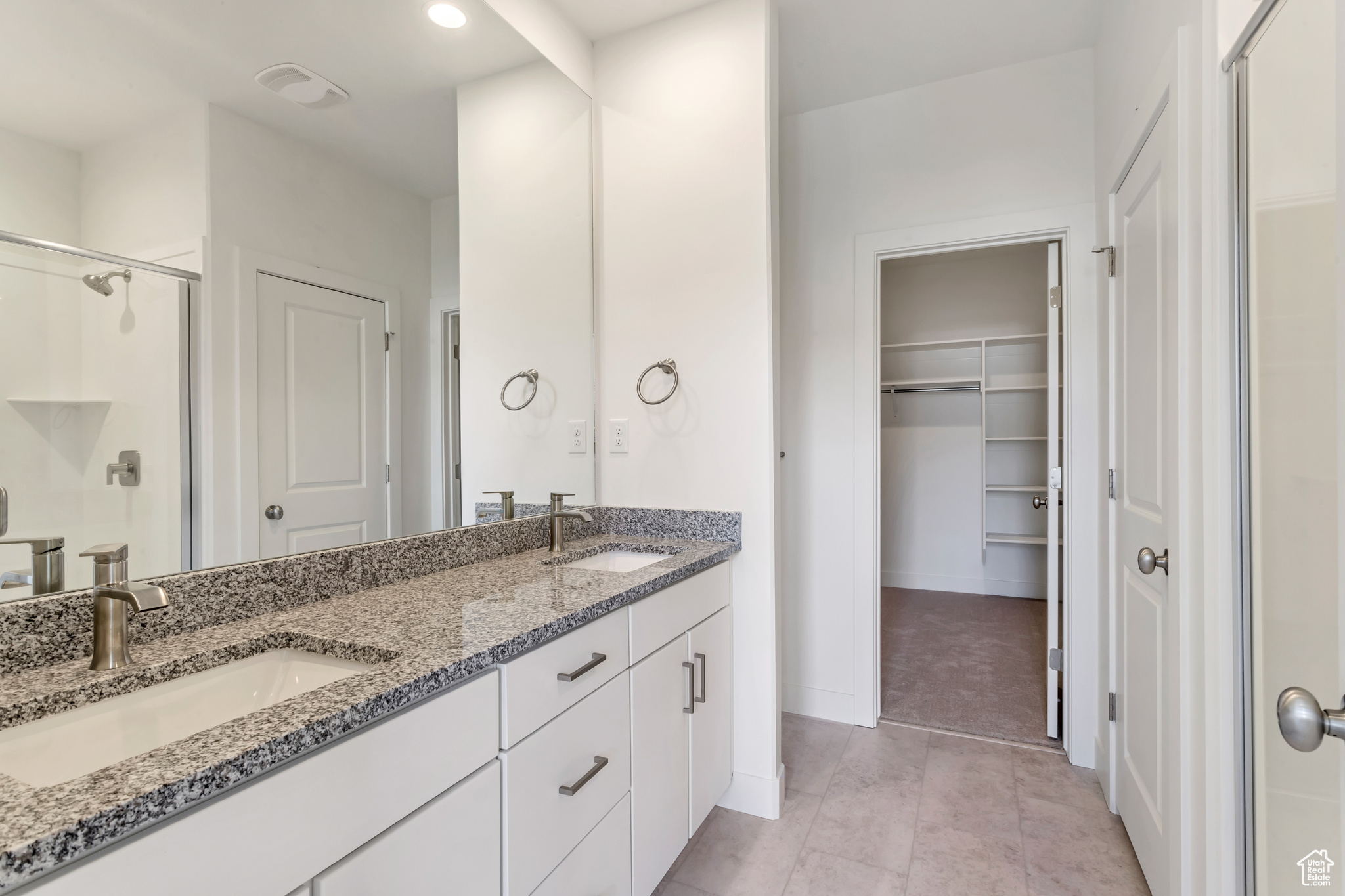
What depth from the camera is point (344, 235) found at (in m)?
1.40

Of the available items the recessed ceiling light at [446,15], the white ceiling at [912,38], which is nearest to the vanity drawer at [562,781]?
the recessed ceiling light at [446,15]

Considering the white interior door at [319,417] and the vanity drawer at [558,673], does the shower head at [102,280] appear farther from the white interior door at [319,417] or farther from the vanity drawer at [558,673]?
the vanity drawer at [558,673]

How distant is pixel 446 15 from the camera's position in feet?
5.44

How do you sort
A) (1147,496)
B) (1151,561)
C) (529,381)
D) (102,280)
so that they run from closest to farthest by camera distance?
(102,280) < (1151,561) < (1147,496) < (529,381)

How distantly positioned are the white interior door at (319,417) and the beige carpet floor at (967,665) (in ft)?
7.54

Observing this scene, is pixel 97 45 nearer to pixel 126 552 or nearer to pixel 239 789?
pixel 126 552

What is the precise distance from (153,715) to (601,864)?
844mm

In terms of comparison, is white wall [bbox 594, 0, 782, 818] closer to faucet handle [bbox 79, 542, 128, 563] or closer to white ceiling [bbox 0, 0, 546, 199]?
white ceiling [bbox 0, 0, 546, 199]

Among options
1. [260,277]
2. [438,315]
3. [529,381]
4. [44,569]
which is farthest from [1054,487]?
[44,569]

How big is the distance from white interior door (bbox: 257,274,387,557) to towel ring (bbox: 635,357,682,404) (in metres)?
0.85

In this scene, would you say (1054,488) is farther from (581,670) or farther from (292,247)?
(292,247)

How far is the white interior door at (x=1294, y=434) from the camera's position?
0.82 meters

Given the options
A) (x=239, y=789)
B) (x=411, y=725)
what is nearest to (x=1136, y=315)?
(x=411, y=725)

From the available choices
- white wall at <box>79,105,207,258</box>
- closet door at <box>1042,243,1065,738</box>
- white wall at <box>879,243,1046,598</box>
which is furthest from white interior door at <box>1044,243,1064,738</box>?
white wall at <box>79,105,207,258</box>
